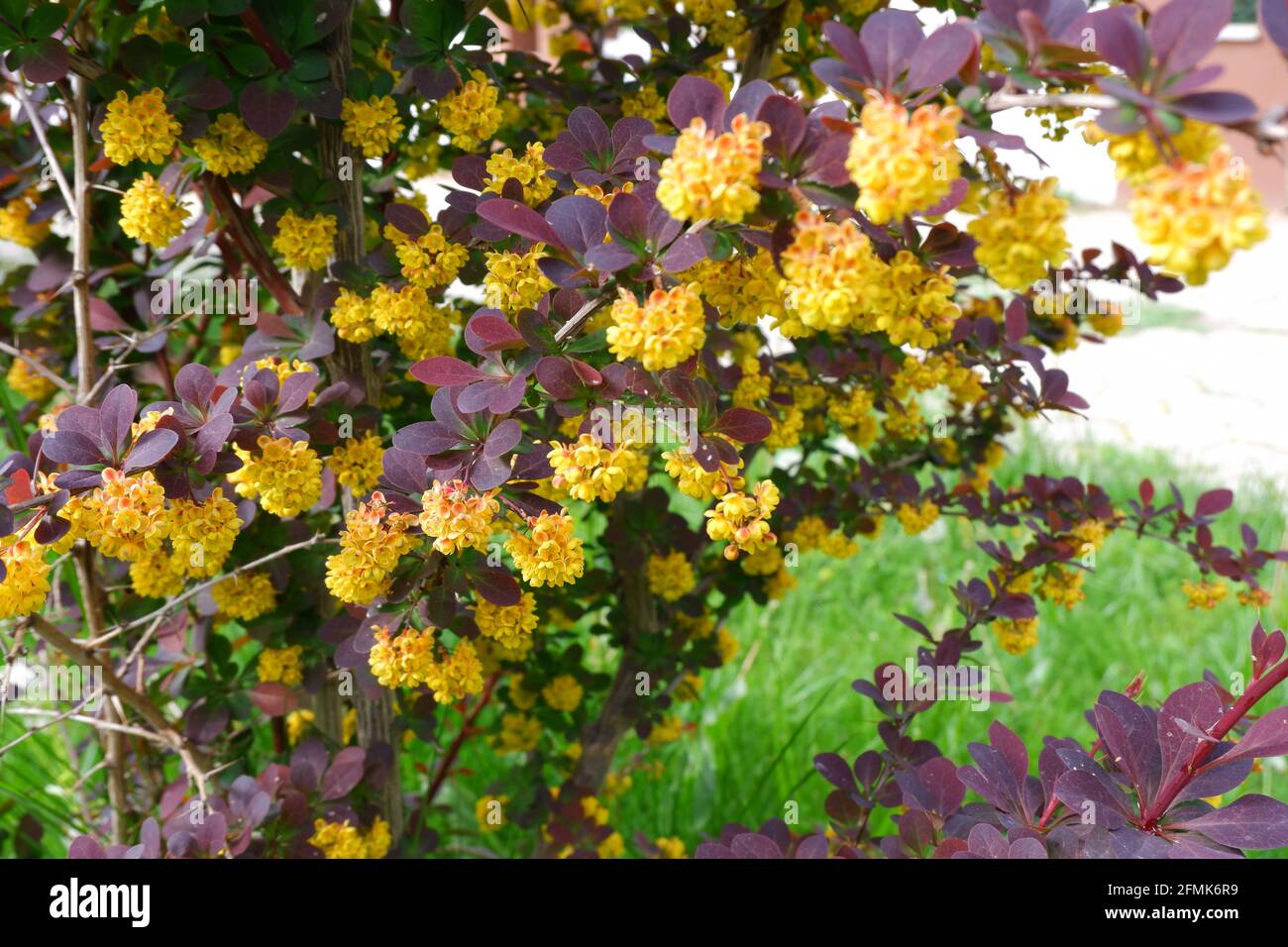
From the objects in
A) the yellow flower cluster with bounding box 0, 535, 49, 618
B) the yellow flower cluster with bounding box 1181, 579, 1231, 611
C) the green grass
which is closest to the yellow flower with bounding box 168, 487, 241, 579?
the yellow flower cluster with bounding box 0, 535, 49, 618

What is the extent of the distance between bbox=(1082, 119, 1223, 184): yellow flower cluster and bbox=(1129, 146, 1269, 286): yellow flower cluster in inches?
0.9

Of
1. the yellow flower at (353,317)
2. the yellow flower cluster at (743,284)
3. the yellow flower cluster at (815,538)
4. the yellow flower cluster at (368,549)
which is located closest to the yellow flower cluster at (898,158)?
the yellow flower cluster at (743,284)

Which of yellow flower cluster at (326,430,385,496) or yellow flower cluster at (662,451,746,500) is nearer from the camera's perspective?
yellow flower cluster at (662,451,746,500)

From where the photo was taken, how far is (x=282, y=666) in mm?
1357

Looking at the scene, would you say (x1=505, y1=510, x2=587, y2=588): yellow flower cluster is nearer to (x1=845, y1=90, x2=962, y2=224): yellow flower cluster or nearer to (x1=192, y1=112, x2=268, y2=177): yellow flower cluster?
(x1=845, y1=90, x2=962, y2=224): yellow flower cluster

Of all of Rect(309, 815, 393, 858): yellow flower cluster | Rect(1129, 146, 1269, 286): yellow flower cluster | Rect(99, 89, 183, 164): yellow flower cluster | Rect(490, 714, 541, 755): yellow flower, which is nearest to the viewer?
Rect(1129, 146, 1269, 286): yellow flower cluster

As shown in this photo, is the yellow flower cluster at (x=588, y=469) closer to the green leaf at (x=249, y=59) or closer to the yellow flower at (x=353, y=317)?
the yellow flower at (x=353, y=317)

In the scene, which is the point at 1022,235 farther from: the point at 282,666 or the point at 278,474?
the point at 282,666

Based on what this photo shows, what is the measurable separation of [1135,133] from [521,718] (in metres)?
1.38

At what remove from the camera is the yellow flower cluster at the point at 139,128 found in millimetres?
1070

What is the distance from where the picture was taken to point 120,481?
89cm

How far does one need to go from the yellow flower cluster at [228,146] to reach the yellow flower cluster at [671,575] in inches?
31.0

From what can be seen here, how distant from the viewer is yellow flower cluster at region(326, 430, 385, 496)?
116 centimetres

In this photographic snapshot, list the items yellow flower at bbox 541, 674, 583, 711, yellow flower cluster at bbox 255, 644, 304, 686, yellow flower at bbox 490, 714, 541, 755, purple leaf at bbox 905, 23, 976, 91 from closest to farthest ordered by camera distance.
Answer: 1. purple leaf at bbox 905, 23, 976, 91
2. yellow flower cluster at bbox 255, 644, 304, 686
3. yellow flower at bbox 541, 674, 583, 711
4. yellow flower at bbox 490, 714, 541, 755
